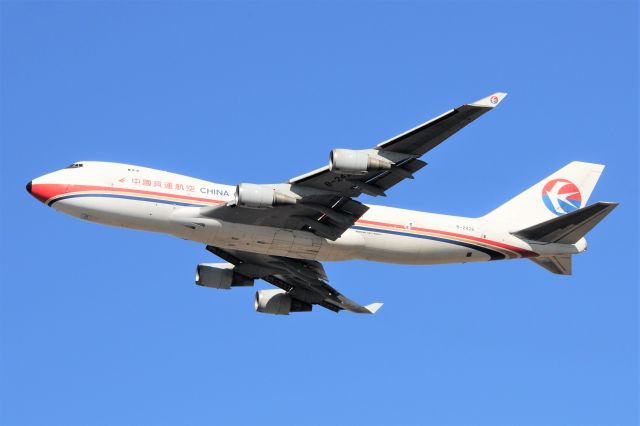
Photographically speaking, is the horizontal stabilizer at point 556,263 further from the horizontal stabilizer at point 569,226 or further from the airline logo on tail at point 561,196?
the airline logo on tail at point 561,196

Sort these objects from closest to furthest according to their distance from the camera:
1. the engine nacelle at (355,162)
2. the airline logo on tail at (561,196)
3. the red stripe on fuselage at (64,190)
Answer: the engine nacelle at (355,162)
the red stripe on fuselage at (64,190)
the airline logo on tail at (561,196)

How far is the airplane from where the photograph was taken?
147 feet

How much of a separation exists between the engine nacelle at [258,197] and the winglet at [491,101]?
992cm

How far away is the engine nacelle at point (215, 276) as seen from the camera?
184 ft

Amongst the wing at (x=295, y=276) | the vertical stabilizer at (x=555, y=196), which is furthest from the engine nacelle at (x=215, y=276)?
the vertical stabilizer at (x=555, y=196)

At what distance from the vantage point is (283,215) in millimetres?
48031

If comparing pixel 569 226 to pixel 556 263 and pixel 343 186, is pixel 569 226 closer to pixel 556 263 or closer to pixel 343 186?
pixel 556 263

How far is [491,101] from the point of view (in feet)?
138

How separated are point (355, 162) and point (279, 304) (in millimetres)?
16246

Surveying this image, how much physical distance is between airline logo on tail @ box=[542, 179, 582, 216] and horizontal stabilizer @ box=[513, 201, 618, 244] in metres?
3.88

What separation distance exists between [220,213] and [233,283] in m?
9.69

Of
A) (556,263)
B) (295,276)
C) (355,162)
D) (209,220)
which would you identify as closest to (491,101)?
(355,162)

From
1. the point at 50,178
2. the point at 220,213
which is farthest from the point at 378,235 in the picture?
the point at 50,178

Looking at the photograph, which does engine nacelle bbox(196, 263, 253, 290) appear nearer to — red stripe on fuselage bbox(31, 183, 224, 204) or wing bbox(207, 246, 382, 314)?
wing bbox(207, 246, 382, 314)
